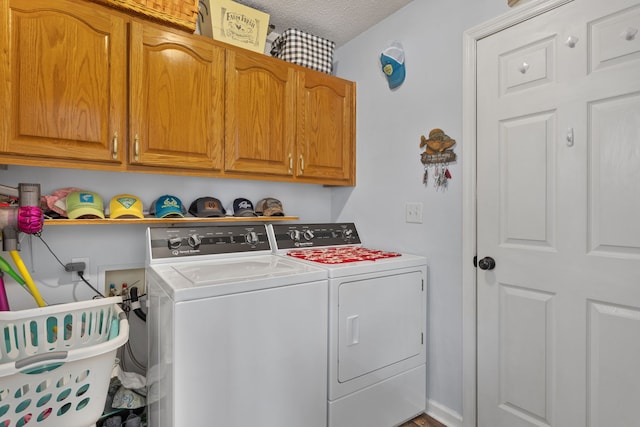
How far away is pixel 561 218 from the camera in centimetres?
146

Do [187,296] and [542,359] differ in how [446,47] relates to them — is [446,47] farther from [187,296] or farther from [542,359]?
[187,296]

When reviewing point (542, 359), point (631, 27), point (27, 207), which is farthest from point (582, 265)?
point (27, 207)

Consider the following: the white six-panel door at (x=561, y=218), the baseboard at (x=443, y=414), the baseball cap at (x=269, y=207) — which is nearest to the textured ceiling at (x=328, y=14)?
the white six-panel door at (x=561, y=218)

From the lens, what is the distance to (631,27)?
49.6 inches

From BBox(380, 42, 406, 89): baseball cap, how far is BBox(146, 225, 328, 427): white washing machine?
4.55 feet

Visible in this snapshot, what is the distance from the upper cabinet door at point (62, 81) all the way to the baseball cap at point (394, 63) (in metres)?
1.52

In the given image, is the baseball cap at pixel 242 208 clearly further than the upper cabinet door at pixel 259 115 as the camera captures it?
Yes

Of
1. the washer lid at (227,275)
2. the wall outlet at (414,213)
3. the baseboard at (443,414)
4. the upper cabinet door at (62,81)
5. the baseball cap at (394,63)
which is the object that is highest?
the baseball cap at (394,63)

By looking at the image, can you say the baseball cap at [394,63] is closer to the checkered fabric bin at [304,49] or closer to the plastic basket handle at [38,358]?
the checkered fabric bin at [304,49]

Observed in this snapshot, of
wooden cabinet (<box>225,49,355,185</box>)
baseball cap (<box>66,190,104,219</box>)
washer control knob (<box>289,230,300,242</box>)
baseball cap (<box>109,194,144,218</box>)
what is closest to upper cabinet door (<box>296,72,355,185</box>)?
wooden cabinet (<box>225,49,355,185</box>)

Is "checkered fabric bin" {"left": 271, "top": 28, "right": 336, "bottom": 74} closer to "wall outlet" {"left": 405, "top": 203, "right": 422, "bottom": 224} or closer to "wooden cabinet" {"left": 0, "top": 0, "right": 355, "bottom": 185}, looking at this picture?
"wooden cabinet" {"left": 0, "top": 0, "right": 355, "bottom": 185}

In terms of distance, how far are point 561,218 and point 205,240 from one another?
1762mm

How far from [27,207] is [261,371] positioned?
1175 mm

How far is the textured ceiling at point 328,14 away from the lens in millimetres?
2074
